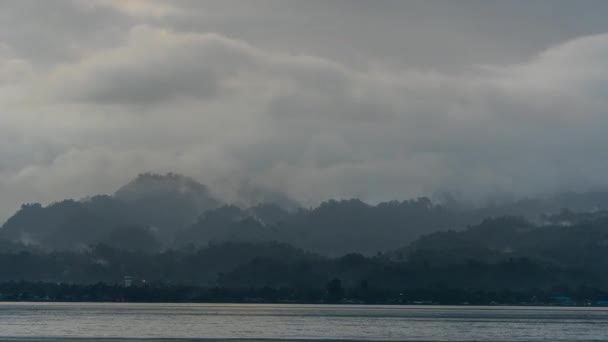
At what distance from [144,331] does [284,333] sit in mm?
27736

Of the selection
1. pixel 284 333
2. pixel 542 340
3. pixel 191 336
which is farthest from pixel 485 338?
pixel 191 336

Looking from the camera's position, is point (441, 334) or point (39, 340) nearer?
point (39, 340)

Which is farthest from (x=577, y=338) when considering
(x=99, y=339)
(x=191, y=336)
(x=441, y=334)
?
(x=99, y=339)

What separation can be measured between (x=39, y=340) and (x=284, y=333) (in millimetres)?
48487

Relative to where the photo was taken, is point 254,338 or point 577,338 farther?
point 577,338

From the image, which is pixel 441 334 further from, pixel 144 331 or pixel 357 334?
pixel 144 331

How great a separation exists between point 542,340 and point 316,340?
4146 cm

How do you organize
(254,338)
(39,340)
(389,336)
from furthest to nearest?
(389,336)
(254,338)
(39,340)

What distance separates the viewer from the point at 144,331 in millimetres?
195250

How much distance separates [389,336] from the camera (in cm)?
18575

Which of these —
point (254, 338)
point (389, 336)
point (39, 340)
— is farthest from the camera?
point (389, 336)

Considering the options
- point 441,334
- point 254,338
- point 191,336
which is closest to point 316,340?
point 254,338

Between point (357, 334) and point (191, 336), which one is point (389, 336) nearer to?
point (357, 334)

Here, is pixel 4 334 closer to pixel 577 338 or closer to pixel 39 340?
pixel 39 340
